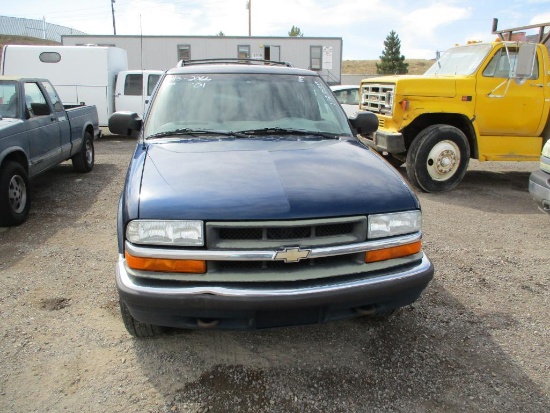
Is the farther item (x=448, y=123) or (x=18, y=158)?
(x=448, y=123)

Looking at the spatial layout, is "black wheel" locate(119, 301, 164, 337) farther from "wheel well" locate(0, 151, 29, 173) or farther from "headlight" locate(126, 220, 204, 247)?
"wheel well" locate(0, 151, 29, 173)

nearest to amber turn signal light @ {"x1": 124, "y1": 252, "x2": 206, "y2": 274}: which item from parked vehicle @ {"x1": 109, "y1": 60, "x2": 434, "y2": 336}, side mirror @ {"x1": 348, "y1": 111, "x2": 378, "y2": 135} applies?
parked vehicle @ {"x1": 109, "y1": 60, "x2": 434, "y2": 336}

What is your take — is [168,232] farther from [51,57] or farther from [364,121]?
[51,57]

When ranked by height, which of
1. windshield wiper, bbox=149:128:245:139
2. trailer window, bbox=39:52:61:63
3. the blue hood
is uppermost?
trailer window, bbox=39:52:61:63

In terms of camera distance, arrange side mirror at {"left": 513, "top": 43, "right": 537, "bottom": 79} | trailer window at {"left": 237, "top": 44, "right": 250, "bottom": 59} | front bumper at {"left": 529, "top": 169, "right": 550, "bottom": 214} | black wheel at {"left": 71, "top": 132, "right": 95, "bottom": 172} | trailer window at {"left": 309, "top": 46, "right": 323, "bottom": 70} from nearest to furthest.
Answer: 1. front bumper at {"left": 529, "top": 169, "right": 550, "bottom": 214}
2. side mirror at {"left": 513, "top": 43, "right": 537, "bottom": 79}
3. black wheel at {"left": 71, "top": 132, "right": 95, "bottom": 172}
4. trailer window at {"left": 237, "top": 44, "right": 250, "bottom": 59}
5. trailer window at {"left": 309, "top": 46, "right": 323, "bottom": 70}

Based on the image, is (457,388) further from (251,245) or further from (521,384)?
(251,245)

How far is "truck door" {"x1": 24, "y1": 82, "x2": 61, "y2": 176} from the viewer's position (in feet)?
19.8

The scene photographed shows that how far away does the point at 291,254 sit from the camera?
7.53 feet

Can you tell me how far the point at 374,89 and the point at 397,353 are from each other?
19.4 feet

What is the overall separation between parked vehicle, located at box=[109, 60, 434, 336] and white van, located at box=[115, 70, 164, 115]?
11284 millimetres

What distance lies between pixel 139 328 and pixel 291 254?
124 cm

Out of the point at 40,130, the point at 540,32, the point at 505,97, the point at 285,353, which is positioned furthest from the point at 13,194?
the point at 540,32

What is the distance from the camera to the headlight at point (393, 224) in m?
2.46

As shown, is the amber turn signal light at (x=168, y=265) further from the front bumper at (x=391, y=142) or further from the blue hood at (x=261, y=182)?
the front bumper at (x=391, y=142)
